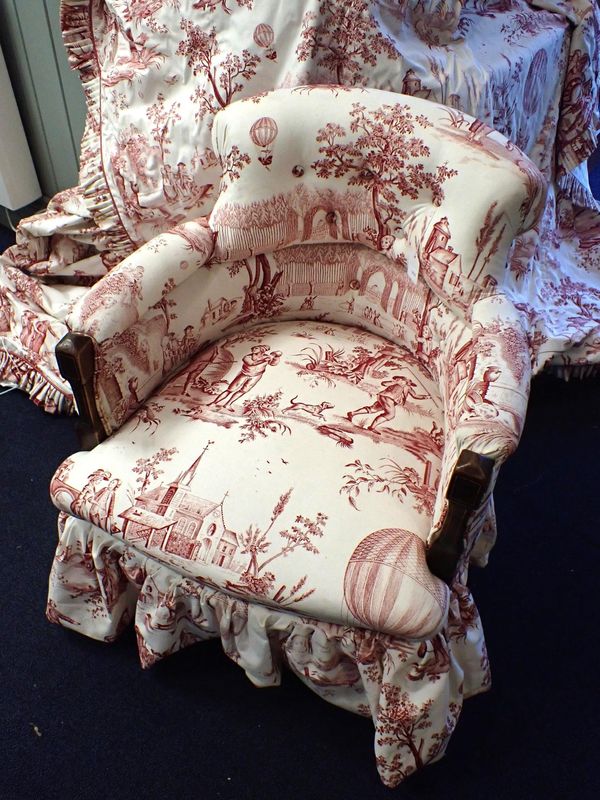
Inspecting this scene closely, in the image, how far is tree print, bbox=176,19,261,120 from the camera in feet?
3.99

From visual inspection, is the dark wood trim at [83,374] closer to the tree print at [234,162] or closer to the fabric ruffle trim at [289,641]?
the fabric ruffle trim at [289,641]

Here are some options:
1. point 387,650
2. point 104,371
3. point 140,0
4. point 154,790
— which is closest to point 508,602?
point 387,650

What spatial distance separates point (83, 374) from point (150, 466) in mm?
167

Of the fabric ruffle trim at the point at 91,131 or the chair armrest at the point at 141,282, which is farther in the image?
→ the fabric ruffle trim at the point at 91,131

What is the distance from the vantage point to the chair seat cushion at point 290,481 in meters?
0.89

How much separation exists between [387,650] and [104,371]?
580 millimetres

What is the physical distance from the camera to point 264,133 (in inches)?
43.0

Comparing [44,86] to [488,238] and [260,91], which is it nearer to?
[260,91]

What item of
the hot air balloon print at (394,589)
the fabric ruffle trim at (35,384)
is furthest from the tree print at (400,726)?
the fabric ruffle trim at (35,384)

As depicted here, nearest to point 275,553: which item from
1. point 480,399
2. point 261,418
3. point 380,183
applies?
point 261,418

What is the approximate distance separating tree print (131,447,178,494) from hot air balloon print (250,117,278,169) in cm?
50

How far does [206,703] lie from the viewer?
1156 mm

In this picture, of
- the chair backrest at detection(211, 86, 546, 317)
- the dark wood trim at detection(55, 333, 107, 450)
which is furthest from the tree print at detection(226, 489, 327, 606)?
the chair backrest at detection(211, 86, 546, 317)

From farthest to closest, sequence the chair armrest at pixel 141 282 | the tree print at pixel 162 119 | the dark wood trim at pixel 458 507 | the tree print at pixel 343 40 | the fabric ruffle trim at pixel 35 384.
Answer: the fabric ruffle trim at pixel 35 384
the tree print at pixel 162 119
the tree print at pixel 343 40
the chair armrest at pixel 141 282
the dark wood trim at pixel 458 507
